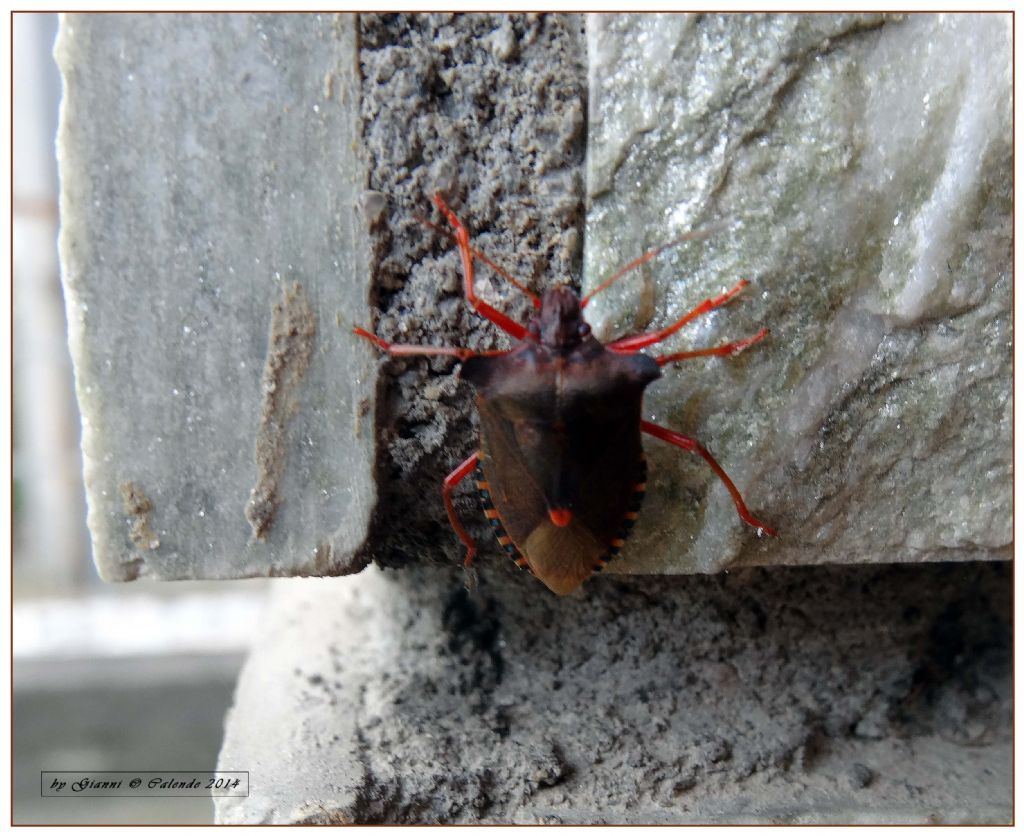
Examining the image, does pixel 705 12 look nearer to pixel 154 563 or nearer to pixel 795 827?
pixel 154 563

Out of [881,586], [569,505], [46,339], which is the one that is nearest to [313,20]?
[569,505]

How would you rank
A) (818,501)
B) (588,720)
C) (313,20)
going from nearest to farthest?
(313,20), (818,501), (588,720)

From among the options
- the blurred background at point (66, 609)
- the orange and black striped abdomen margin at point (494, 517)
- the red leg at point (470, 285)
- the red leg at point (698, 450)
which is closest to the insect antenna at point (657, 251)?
the red leg at point (470, 285)

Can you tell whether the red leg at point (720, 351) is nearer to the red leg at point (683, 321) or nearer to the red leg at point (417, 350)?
the red leg at point (683, 321)

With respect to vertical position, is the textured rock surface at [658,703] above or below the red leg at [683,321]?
below

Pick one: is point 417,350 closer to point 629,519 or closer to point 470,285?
point 470,285
